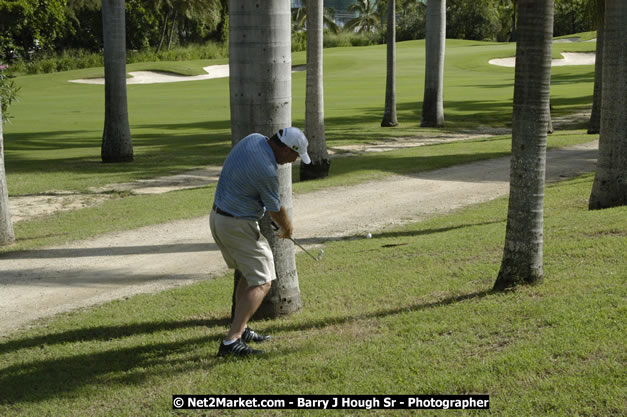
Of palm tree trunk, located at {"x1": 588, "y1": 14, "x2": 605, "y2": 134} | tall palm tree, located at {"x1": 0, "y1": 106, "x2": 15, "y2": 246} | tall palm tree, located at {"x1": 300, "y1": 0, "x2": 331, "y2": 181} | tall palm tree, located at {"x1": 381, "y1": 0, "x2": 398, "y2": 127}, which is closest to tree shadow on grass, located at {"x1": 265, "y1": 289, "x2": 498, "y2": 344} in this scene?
tall palm tree, located at {"x1": 0, "y1": 106, "x2": 15, "y2": 246}

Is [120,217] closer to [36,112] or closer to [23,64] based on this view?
[36,112]

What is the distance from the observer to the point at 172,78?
4984 cm

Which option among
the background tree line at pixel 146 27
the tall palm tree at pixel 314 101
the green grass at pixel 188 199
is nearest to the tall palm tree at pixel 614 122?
the green grass at pixel 188 199

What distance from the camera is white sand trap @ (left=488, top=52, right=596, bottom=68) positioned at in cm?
5372

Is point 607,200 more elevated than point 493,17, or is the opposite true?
point 493,17

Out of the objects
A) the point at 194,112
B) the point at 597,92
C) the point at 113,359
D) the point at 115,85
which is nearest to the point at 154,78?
the point at 194,112

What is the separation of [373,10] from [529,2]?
98.7 metres

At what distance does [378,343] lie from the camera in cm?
637

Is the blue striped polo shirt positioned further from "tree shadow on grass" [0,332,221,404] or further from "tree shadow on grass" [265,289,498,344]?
"tree shadow on grass" [265,289,498,344]

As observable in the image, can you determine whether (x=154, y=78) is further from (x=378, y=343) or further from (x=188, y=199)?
(x=378, y=343)

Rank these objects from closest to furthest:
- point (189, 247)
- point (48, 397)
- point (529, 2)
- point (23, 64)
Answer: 1. point (48, 397)
2. point (529, 2)
3. point (189, 247)
4. point (23, 64)

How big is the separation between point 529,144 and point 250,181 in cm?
286

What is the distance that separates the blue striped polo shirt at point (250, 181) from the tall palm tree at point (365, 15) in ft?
317

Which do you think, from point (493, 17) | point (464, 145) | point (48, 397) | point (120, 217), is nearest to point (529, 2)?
point (48, 397)
